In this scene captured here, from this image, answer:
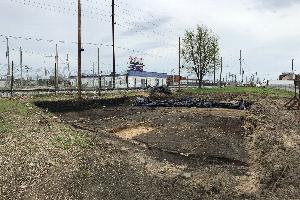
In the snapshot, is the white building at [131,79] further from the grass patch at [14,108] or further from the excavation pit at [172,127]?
the grass patch at [14,108]

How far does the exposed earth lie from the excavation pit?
0.18ft

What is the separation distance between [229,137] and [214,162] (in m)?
5.11

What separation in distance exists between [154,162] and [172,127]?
26.3 feet

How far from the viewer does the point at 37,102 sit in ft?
100

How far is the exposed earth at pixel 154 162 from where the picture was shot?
13664mm

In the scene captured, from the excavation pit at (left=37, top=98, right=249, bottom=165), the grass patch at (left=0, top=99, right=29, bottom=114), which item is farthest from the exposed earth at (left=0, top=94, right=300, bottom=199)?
the grass patch at (left=0, top=99, right=29, bottom=114)

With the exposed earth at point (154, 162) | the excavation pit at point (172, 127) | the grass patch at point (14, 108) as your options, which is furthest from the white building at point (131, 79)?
the exposed earth at point (154, 162)

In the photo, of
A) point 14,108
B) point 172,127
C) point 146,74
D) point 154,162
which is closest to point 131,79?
point 146,74

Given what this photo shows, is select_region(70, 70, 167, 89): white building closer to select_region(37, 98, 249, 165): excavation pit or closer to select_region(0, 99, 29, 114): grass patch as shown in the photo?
select_region(37, 98, 249, 165): excavation pit

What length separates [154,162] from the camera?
17.2m

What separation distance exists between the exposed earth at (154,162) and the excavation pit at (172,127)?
6cm

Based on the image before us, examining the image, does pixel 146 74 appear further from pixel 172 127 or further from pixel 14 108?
pixel 14 108

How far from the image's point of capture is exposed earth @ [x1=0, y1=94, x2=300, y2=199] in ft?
44.8

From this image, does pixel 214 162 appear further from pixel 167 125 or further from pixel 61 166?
pixel 167 125
